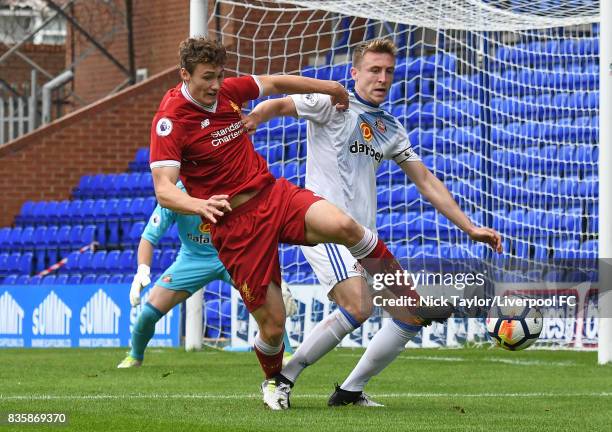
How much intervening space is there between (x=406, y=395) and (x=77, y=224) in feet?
40.8

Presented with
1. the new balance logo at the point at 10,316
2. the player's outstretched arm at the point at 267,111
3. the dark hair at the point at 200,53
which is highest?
the dark hair at the point at 200,53

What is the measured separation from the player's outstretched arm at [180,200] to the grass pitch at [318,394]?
977 millimetres

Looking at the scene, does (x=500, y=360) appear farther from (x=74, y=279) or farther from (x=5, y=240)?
(x=5, y=240)

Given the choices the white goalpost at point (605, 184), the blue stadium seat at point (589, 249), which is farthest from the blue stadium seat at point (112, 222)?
the white goalpost at point (605, 184)

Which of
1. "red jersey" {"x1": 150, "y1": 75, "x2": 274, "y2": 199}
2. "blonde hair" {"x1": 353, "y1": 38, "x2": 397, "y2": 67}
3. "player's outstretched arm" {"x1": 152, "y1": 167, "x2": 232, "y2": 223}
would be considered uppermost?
"blonde hair" {"x1": 353, "y1": 38, "x2": 397, "y2": 67}

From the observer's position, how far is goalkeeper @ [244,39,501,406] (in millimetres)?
7016

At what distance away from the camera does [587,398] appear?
7.63 metres

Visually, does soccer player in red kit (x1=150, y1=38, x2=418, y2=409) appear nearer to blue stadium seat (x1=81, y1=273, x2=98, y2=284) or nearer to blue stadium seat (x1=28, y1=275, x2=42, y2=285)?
blue stadium seat (x1=81, y1=273, x2=98, y2=284)

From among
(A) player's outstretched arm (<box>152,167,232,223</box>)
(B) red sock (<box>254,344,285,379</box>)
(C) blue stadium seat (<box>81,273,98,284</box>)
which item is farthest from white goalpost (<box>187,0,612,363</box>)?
(A) player's outstretched arm (<box>152,167,232,223</box>)

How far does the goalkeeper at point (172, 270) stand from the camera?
1062cm

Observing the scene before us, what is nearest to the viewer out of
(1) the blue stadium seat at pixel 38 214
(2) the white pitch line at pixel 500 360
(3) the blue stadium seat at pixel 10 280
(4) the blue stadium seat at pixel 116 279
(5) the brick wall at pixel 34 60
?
(2) the white pitch line at pixel 500 360

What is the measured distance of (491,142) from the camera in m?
14.9

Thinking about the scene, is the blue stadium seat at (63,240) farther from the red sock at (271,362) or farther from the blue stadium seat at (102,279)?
the red sock at (271,362)

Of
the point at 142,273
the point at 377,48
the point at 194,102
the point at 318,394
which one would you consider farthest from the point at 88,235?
the point at 194,102
